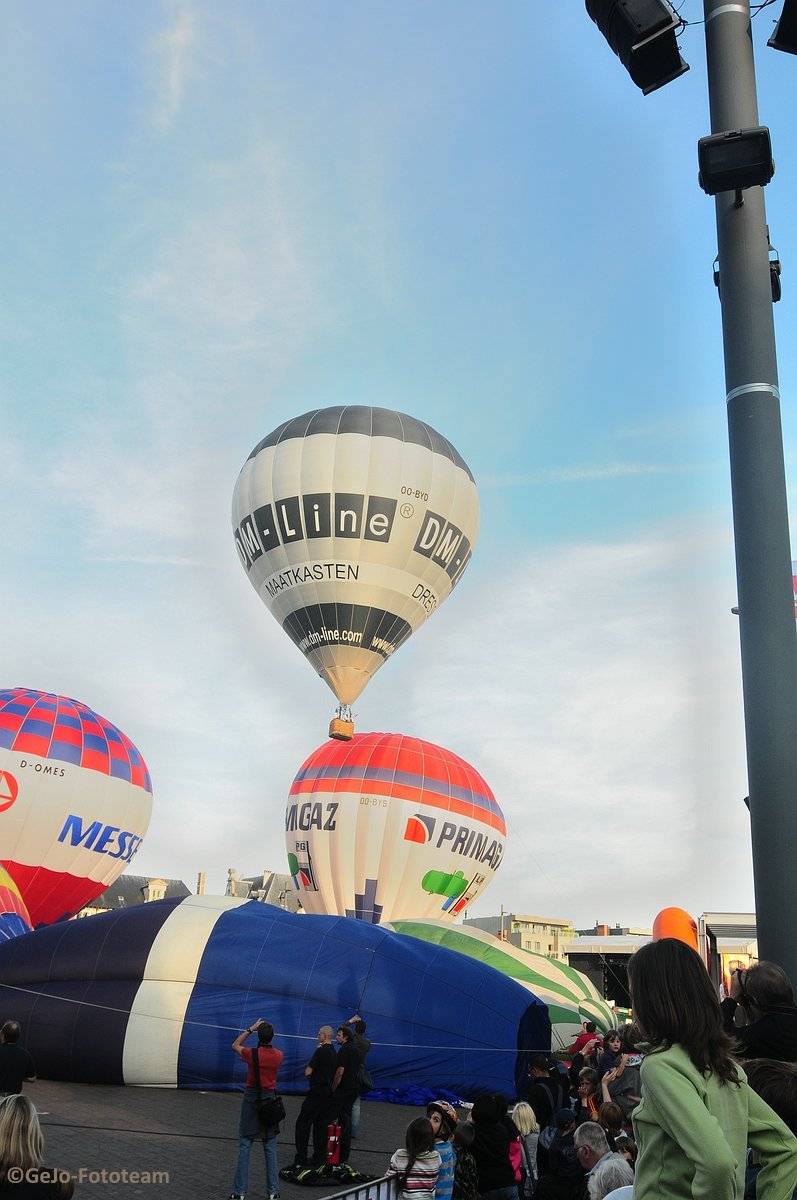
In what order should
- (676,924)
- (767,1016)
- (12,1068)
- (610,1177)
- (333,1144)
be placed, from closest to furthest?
(767,1016) → (610,1177) → (12,1068) → (333,1144) → (676,924)

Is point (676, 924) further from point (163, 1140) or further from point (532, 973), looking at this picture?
point (163, 1140)

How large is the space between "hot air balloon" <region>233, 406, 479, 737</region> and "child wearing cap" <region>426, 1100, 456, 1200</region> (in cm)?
1709

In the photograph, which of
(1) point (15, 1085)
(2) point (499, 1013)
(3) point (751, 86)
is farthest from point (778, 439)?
(2) point (499, 1013)

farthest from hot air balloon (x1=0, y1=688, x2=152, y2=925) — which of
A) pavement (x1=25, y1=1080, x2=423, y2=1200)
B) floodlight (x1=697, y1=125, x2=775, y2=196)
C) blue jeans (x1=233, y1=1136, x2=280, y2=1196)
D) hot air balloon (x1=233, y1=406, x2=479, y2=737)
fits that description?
floodlight (x1=697, y1=125, x2=775, y2=196)

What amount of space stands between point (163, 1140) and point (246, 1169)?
189 cm

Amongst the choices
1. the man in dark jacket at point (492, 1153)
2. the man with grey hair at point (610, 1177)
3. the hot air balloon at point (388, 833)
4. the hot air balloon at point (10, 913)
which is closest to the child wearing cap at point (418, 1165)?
the man in dark jacket at point (492, 1153)

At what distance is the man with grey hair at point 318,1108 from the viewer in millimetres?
7633

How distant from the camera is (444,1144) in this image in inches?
217

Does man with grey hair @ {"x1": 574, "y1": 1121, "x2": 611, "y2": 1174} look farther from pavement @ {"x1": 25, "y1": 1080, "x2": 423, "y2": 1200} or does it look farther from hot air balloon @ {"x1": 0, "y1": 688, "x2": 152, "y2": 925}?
hot air balloon @ {"x1": 0, "y1": 688, "x2": 152, "y2": 925}

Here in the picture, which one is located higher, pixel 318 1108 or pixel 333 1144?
pixel 318 1108

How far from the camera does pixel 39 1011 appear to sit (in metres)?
11.4

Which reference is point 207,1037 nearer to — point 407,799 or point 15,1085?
point 15,1085

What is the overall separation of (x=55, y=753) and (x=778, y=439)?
68.1 ft

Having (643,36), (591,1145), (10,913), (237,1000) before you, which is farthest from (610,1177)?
(10,913)
